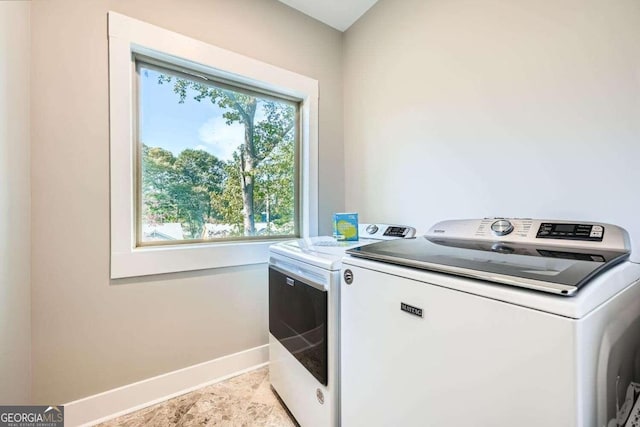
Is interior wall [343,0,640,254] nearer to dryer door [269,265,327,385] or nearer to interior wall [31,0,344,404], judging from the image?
dryer door [269,265,327,385]

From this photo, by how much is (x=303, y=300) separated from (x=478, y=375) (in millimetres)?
723

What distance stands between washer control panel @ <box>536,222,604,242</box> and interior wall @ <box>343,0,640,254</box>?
17 cm

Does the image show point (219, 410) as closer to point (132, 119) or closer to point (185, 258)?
point (185, 258)

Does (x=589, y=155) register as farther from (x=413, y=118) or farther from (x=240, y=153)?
(x=240, y=153)

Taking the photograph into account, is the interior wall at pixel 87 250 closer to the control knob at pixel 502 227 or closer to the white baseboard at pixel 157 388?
the white baseboard at pixel 157 388

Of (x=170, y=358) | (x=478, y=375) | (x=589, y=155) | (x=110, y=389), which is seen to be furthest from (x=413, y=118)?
(x=110, y=389)

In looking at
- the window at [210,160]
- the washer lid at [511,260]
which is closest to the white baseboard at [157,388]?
the window at [210,160]

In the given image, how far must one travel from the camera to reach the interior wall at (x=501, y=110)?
0.95 meters

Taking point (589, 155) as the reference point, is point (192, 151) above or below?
above

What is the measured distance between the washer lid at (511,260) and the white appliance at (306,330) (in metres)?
0.22

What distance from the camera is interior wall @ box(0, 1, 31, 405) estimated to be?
95 centimetres

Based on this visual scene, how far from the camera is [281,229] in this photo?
6.75ft

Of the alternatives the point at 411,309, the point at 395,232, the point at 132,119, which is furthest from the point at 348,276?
the point at 132,119

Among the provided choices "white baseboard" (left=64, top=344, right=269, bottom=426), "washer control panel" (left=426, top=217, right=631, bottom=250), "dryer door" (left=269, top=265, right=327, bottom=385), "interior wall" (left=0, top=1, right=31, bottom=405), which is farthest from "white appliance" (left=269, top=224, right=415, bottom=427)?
"interior wall" (left=0, top=1, right=31, bottom=405)
